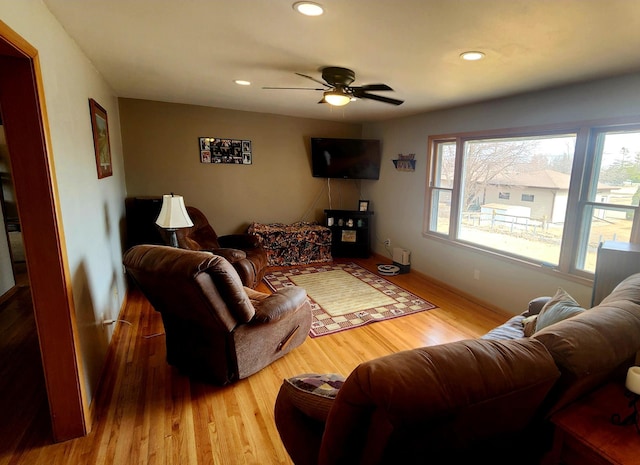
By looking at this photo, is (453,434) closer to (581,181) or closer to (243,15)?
(243,15)

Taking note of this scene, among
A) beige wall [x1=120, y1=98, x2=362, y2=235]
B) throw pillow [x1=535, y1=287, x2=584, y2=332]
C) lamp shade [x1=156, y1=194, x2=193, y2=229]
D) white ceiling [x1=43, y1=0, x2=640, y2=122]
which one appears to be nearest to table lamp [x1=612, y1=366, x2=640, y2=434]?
throw pillow [x1=535, y1=287, x2=584, y2=332]

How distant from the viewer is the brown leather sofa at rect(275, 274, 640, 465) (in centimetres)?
74

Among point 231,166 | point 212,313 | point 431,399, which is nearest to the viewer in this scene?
point 431,399

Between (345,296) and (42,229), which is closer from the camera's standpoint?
(42,229)

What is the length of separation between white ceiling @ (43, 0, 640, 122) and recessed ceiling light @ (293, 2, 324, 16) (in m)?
0.04

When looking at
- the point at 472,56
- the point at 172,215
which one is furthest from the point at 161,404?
the point at 472,56

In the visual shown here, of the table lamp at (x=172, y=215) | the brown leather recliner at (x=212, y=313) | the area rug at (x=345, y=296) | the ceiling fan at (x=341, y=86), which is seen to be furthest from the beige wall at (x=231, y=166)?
the brown leather recliner at (x=212, y=313)

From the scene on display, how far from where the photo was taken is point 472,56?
2.21 m

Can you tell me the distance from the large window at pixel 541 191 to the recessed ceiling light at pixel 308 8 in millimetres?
2568

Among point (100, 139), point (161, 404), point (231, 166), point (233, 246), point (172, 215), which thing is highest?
point (100, 139)

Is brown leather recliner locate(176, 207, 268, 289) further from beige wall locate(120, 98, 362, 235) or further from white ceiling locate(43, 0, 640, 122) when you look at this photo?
white ceiling locate(43, 0, 640, 122)

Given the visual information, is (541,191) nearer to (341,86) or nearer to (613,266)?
(613,266)

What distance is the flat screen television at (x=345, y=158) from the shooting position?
5.34 m

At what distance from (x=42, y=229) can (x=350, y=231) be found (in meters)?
4.36
